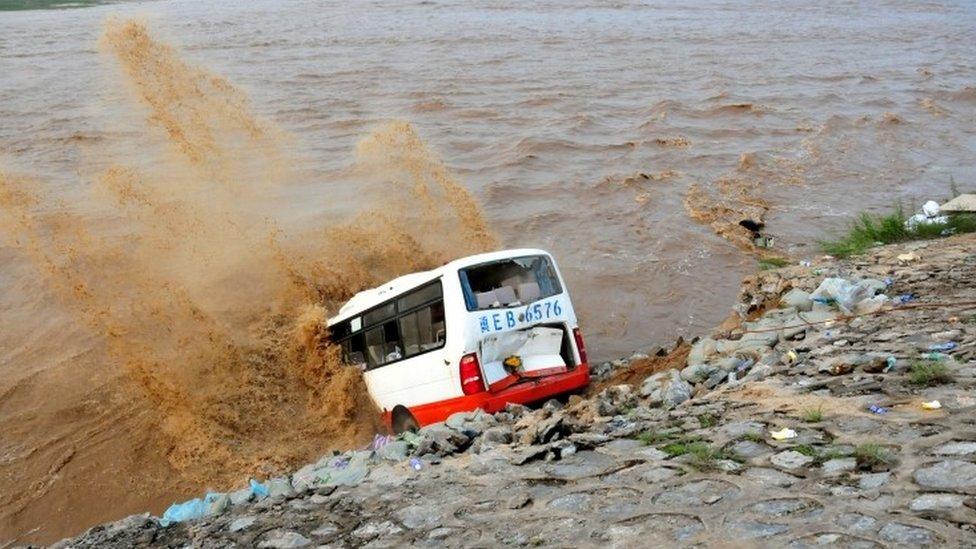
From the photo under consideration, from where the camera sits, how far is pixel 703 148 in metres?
21.7

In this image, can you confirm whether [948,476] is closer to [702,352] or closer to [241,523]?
[241,523]

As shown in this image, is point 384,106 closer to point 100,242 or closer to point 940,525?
point 100,242

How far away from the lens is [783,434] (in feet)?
18.9

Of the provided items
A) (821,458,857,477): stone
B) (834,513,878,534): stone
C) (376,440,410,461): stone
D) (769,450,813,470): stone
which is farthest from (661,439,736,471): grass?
(376,440,410,461): stone

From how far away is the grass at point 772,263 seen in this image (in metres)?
14.4

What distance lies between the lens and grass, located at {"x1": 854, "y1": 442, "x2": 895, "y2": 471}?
493 cm

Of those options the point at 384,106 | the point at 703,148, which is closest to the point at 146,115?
the point at 384,106

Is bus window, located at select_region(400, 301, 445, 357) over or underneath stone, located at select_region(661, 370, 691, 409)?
over

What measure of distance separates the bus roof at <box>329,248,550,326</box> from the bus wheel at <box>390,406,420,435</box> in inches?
51.3

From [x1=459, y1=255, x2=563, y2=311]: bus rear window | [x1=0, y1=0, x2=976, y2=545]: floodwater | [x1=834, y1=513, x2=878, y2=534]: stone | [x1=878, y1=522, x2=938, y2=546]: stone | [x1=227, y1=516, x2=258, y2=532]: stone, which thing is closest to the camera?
[x1=878, y1=522, x2=938, y2=546]: stone

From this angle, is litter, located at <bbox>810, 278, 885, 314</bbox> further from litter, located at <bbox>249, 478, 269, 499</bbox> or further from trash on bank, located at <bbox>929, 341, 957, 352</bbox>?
litter, located at <bbox>249, 478, 269, 499</bbox>

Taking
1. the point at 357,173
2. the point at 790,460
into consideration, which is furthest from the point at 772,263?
the point at 790,460

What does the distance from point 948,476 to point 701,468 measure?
1.39 m

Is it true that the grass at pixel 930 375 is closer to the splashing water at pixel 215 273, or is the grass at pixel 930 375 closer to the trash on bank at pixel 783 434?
the trash on bank at pixel 783 434
